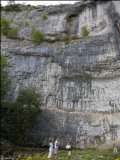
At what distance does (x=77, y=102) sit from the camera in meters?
37.8

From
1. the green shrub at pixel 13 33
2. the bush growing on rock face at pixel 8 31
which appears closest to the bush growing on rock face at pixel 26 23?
the bush growing on rock face at pixel 8 31

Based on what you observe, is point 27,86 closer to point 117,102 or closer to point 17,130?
point 17,130

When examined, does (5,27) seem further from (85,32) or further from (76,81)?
(76,81)

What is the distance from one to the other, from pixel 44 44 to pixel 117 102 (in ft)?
40.8

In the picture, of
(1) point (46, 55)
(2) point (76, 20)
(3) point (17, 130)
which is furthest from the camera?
(2) point (76, 20)

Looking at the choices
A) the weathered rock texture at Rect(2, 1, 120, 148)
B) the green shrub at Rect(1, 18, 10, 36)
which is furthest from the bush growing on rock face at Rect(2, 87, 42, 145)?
the green shrub at Rect(1, 18, 10, 36)

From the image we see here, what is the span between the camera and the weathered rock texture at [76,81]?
3488 centimetres

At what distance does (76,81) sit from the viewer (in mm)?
39812

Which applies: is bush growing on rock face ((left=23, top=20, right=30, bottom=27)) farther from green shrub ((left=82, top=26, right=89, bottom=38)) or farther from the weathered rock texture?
green shrub ((left=82, top=26, right=89, bottom=38))

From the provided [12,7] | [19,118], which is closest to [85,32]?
[19,118]

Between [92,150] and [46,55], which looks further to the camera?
[46,55]

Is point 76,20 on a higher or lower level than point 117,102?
higher

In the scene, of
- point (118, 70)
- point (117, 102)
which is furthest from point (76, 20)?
point (117, 102)

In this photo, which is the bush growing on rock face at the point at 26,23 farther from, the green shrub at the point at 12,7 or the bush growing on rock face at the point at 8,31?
the green shrub at the point at 12,7
